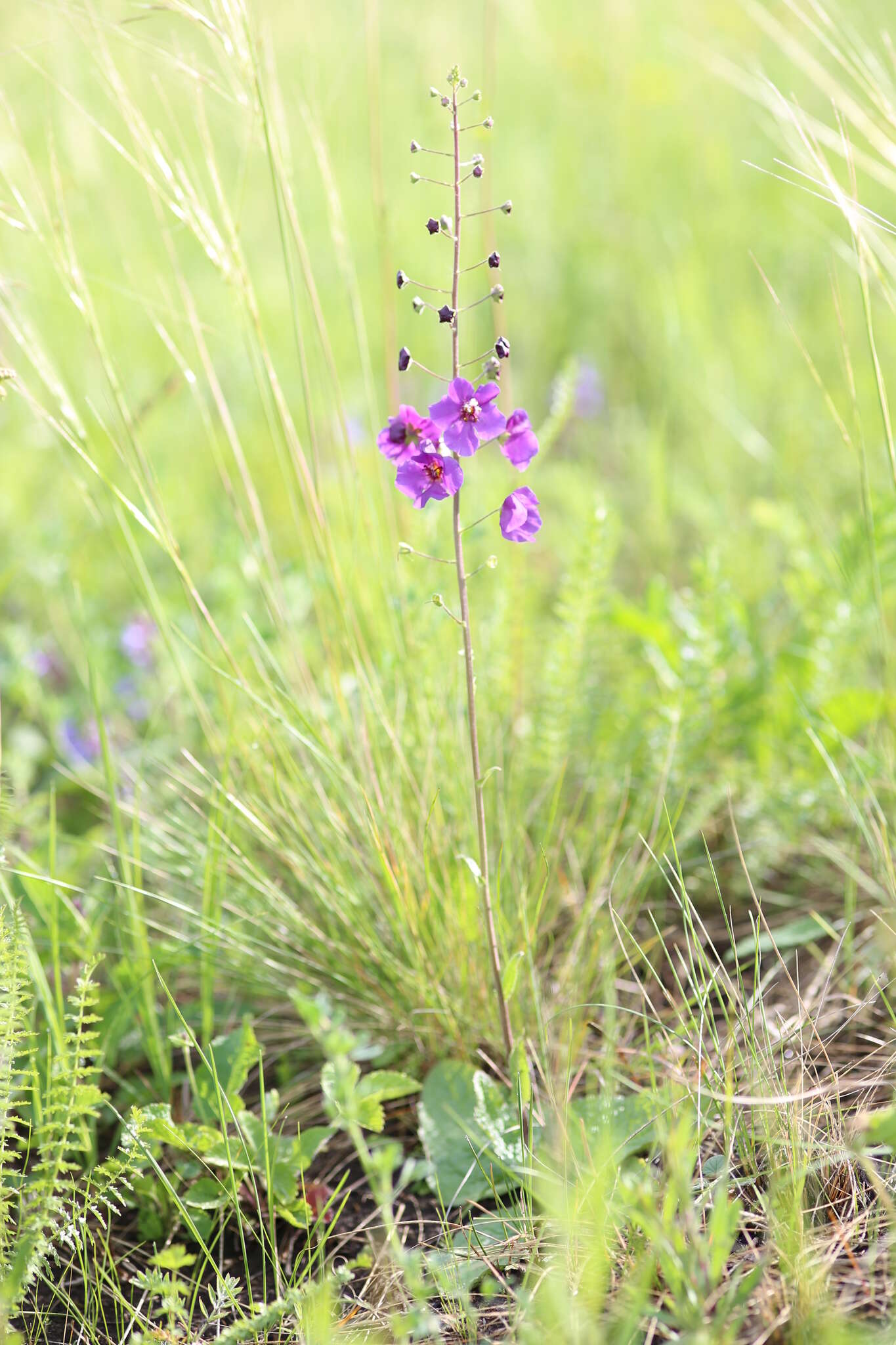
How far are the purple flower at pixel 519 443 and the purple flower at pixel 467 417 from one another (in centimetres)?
4

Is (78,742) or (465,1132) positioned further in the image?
(78,742)

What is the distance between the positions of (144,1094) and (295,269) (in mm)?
3159

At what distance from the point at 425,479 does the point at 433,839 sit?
0.59 meters

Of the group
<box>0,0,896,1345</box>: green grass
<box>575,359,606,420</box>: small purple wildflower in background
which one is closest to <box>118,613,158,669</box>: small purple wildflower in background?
<box>0,0,896,1345</box>: green grass

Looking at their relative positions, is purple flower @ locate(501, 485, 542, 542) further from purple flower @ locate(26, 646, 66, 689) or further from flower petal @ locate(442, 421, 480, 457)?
purple flower @ locate(26, 646, 66, 689)

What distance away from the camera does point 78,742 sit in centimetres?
217

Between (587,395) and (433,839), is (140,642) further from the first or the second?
(587,395)

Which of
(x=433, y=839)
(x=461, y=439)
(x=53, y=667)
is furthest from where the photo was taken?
(x=53, y=667)

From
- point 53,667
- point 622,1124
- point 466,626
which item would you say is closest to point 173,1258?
point 622,1124

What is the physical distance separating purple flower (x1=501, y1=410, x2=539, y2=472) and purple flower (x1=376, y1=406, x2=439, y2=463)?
0.08 m

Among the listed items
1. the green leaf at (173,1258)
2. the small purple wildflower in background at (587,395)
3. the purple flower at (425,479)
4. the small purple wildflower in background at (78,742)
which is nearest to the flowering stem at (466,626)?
the purple flower at (425,479)

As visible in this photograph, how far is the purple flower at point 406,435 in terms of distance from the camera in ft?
3.59

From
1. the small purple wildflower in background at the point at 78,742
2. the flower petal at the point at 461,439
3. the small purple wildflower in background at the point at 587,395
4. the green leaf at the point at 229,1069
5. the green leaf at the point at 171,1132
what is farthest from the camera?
the small purple wildflower in background at the point at 587,395

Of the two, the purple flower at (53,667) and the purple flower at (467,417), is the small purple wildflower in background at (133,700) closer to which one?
the purple flower at (53,667)
